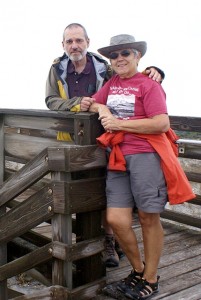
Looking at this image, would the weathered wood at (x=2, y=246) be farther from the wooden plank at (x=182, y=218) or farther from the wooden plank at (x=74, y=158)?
the wooden plank at (x=182, y=218)

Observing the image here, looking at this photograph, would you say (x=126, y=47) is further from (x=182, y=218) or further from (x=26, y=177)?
(x=182, y=218)

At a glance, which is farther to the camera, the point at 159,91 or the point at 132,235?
the point at 132,235

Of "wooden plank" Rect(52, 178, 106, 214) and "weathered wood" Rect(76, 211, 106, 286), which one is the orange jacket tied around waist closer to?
"wooden plank" Rect(52, 178, 106, 214)

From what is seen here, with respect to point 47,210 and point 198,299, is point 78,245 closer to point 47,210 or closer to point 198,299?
point 47,210

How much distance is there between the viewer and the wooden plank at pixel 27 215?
3.60 metres

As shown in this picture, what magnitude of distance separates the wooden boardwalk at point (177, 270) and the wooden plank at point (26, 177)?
108 centimetres

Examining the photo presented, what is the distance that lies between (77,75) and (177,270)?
6.71ft

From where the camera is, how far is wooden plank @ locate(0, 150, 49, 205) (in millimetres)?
3570

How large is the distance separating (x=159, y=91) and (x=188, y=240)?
2504mm

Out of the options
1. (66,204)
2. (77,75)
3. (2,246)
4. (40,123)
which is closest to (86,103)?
(40,123)

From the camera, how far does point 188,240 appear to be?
17.4 ft

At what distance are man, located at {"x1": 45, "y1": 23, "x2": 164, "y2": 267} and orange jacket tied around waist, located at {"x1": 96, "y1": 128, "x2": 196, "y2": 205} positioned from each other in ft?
2.71

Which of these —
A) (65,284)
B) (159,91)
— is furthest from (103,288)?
(159,91)

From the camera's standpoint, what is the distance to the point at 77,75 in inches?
171
